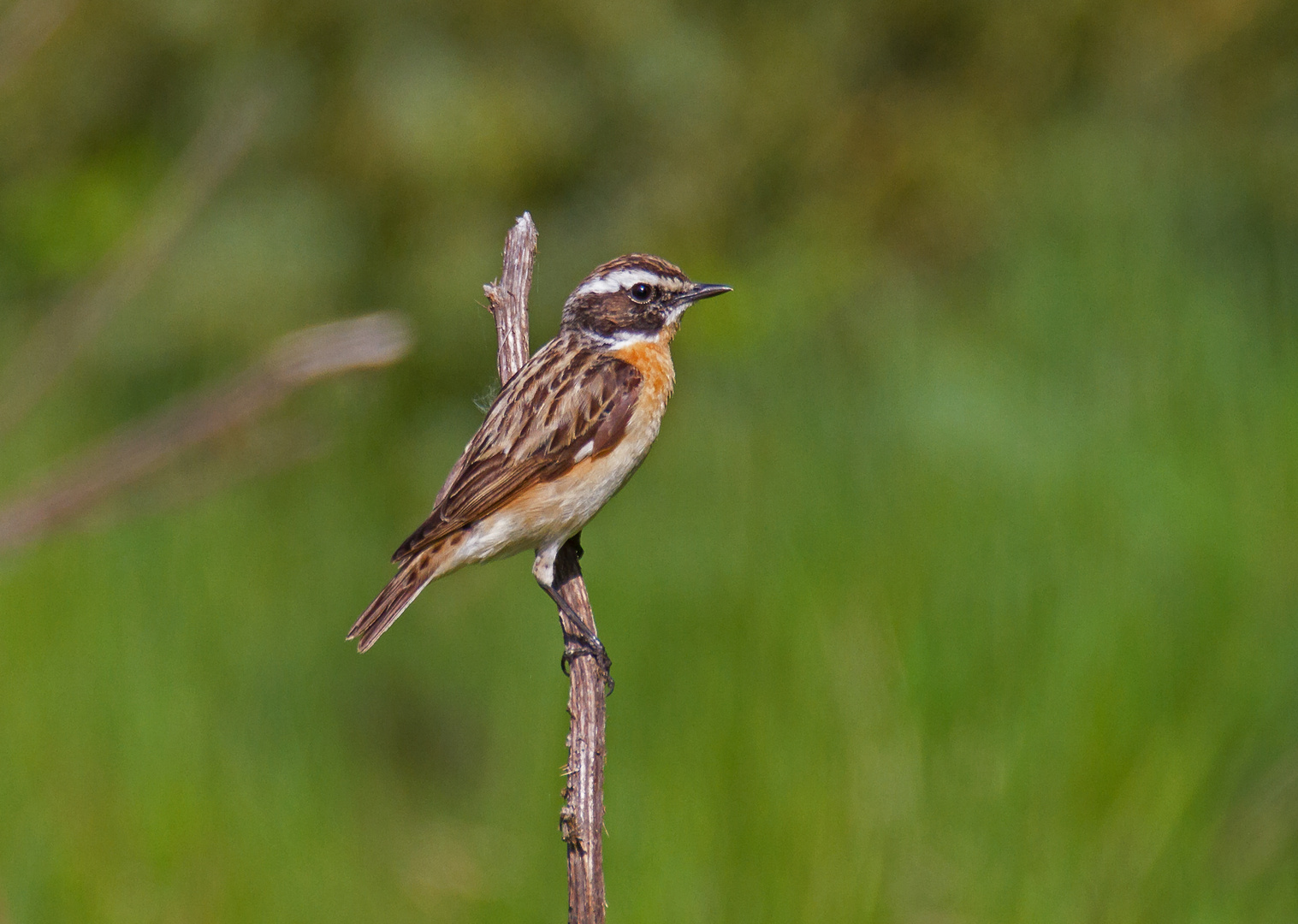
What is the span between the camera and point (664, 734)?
506cm

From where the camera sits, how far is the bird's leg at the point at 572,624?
354cm

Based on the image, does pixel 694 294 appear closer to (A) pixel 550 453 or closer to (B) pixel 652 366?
(B) pixel 652 366

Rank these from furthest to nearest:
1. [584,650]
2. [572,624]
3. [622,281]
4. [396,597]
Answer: [622,281] < [396,597] < [572,624] < [584,650]

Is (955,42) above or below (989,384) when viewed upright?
above

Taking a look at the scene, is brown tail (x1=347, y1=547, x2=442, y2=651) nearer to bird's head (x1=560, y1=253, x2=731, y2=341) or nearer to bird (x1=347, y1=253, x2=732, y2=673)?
bird (x1=347, y1=253, x2=732, y2=673)

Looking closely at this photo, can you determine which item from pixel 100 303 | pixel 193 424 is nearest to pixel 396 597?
pixel 100 303

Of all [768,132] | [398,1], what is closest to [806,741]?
[398,1]

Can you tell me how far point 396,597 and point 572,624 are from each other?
1.84 ft

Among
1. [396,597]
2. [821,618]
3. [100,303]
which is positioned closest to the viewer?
[100,303]

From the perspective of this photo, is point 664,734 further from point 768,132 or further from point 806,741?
point 768,132

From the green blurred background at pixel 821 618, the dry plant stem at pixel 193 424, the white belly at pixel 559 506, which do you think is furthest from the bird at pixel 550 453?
the dry plant stem at pixel 193 424

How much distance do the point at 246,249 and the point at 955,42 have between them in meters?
6.49

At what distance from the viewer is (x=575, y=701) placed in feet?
9.67

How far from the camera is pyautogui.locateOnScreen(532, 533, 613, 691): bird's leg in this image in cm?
354
